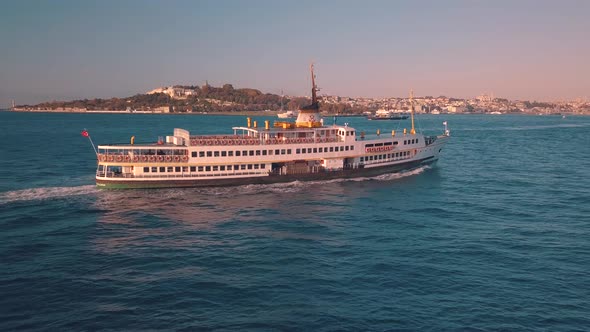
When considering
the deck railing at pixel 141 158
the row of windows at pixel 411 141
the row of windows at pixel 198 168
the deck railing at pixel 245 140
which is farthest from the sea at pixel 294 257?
the row of windows at pixel 411 141

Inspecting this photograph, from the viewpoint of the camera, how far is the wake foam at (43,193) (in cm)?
4088

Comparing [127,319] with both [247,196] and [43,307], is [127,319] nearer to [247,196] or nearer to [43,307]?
[43,307]

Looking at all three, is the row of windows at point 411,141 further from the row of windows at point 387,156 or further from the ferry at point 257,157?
the row of windows at point 387,156

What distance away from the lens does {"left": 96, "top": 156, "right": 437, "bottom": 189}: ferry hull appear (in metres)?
45.0

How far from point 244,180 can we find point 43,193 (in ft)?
62.9

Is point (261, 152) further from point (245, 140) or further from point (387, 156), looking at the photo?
point (387, 156)

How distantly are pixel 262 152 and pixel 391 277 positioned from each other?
27.0m

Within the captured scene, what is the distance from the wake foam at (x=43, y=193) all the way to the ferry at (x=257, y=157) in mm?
2019

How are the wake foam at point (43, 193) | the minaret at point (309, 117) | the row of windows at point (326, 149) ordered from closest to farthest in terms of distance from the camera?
the wake foam at point (43, 193)
the row of windows at point (326, 149)
the minaret at point (309, 117)

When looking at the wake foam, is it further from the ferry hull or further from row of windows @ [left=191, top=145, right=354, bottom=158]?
row of windows @ [left=191, top=145, right=354, bottom=158]

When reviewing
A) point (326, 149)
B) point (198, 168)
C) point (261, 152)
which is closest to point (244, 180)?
point (261, 152)

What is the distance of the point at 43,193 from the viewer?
42812 millimetres

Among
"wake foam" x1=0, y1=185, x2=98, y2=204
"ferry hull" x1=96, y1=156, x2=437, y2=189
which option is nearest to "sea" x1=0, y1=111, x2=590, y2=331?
"wake foam" x1=0, y1=185, x2=98, y2=204

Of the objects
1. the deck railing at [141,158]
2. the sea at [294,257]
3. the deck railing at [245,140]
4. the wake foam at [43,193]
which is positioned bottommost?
the sea at [294,257]
